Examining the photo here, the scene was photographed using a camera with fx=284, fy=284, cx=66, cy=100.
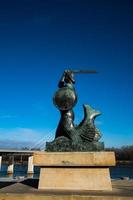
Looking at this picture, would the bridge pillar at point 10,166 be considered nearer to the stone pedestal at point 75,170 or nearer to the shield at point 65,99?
the shield at point 65,99

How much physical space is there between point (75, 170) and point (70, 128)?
1.83 m

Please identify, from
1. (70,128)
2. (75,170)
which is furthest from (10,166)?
(75,170)

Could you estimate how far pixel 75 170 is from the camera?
10.5m

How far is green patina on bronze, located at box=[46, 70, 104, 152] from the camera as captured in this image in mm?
11141

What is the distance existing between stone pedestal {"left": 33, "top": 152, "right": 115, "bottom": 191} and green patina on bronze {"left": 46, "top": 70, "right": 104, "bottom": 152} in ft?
2.09

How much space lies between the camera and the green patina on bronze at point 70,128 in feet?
36.6

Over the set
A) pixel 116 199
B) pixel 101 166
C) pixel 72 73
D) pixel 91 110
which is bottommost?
pixel 116 199

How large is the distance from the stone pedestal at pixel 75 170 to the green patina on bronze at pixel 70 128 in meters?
0.64

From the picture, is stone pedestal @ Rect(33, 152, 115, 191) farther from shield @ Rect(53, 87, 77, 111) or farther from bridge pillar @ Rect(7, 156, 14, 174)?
bridge pillar @ Rect(7, 156, 14, 174)

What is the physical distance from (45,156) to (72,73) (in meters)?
4.15

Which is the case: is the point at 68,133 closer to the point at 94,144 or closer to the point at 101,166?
the point at 94,144

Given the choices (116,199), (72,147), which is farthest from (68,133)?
(116,199)

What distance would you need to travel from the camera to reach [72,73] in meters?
12.9

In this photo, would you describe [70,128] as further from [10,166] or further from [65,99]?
[10,166]
